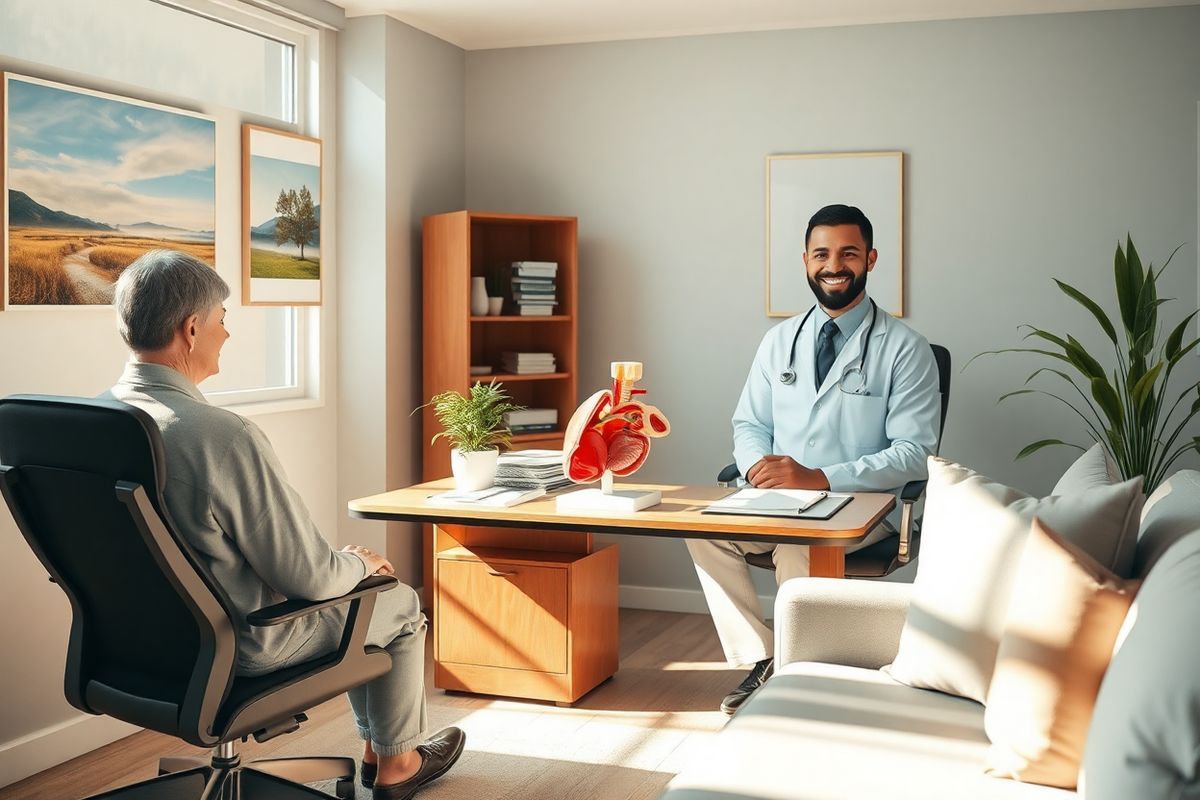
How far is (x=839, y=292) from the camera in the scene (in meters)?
3.86

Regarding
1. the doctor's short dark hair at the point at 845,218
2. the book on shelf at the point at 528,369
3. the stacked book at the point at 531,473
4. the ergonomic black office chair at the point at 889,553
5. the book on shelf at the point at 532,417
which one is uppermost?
the doctor's short dark hair at the point at 845,218

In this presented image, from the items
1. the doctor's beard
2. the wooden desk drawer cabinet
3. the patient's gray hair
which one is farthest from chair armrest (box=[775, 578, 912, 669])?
the doctor's beard

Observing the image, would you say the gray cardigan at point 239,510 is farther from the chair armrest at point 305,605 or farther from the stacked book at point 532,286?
the stacked book at point 532,286

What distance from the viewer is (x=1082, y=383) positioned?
450 cm

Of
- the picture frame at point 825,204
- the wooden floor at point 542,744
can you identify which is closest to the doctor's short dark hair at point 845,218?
the picture frame at point 825,204

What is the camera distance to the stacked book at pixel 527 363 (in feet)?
15.9

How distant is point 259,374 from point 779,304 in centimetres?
203

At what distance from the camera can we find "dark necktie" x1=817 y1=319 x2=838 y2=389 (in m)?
3.87

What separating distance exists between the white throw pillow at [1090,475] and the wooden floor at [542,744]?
1.27 meters

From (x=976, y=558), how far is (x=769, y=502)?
923 millimetres

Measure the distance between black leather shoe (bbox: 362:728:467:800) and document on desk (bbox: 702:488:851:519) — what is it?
2.96 feet

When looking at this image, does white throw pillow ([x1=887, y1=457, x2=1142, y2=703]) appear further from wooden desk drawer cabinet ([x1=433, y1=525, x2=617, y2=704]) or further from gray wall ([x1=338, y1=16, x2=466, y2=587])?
gray wall ([x1=338, y1=16, x2=466, y2=587])

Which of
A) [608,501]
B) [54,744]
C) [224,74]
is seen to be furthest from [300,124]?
[54,744]

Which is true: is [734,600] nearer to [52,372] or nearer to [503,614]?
[503,614]
